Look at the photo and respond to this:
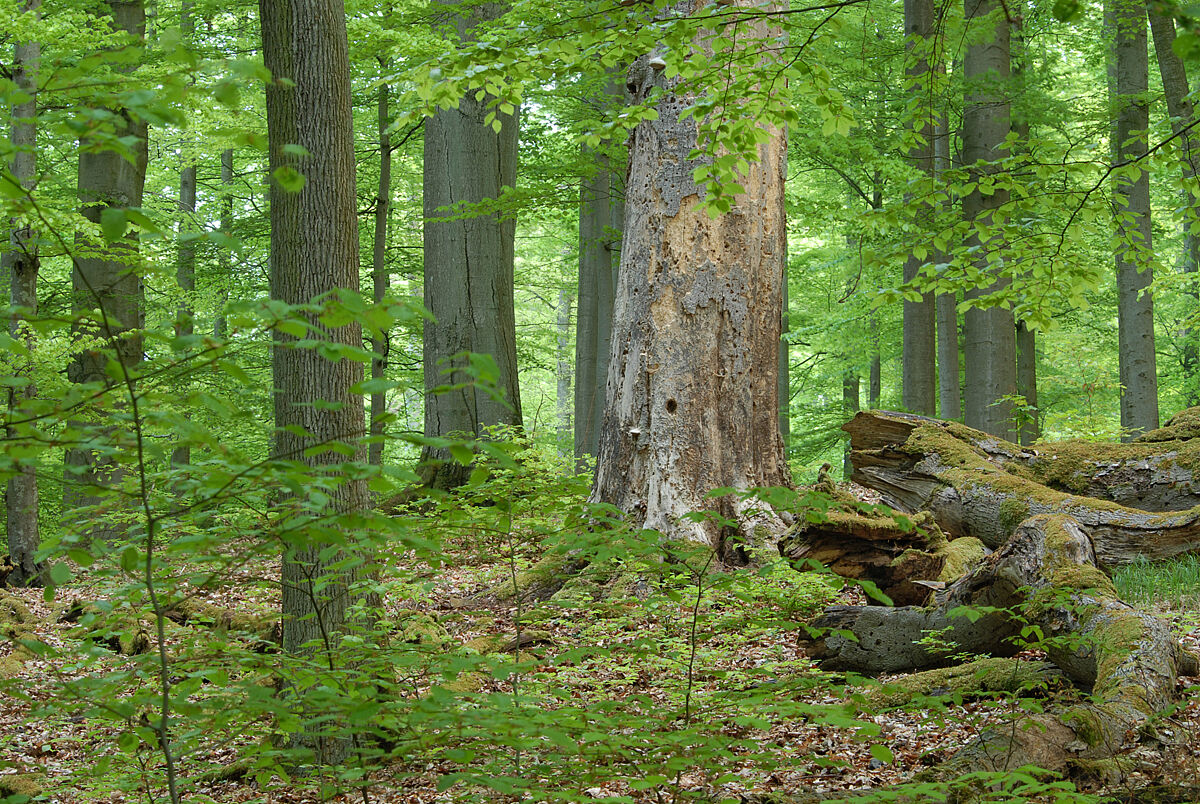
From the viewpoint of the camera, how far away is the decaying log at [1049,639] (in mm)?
3131

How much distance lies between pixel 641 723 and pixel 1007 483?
16.3 ft

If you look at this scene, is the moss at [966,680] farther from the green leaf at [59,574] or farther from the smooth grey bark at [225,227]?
the smooth grey bark at [225,227]

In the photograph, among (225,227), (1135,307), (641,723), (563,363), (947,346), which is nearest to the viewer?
(641,723)

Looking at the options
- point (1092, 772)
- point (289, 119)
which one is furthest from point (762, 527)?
point (289, 119)

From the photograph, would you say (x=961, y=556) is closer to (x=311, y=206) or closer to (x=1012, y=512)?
(x=1012, y=512)

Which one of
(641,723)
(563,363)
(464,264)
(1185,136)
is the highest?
(563,363)

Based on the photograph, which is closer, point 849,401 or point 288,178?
point 288,178

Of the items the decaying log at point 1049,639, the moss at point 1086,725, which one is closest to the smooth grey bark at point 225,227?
the decaying log at point 1049,639

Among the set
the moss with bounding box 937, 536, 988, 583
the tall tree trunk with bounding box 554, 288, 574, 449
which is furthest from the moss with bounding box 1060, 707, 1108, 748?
the tall tree trunk with bounding box 554, 288, 574, 449

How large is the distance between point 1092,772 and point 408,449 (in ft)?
70.0

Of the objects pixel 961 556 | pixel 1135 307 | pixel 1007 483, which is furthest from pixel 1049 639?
pixel 1135 307

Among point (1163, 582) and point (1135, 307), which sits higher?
point (1135, 307)

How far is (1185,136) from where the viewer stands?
4648mm

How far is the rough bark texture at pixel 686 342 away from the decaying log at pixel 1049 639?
1747 millimetres
